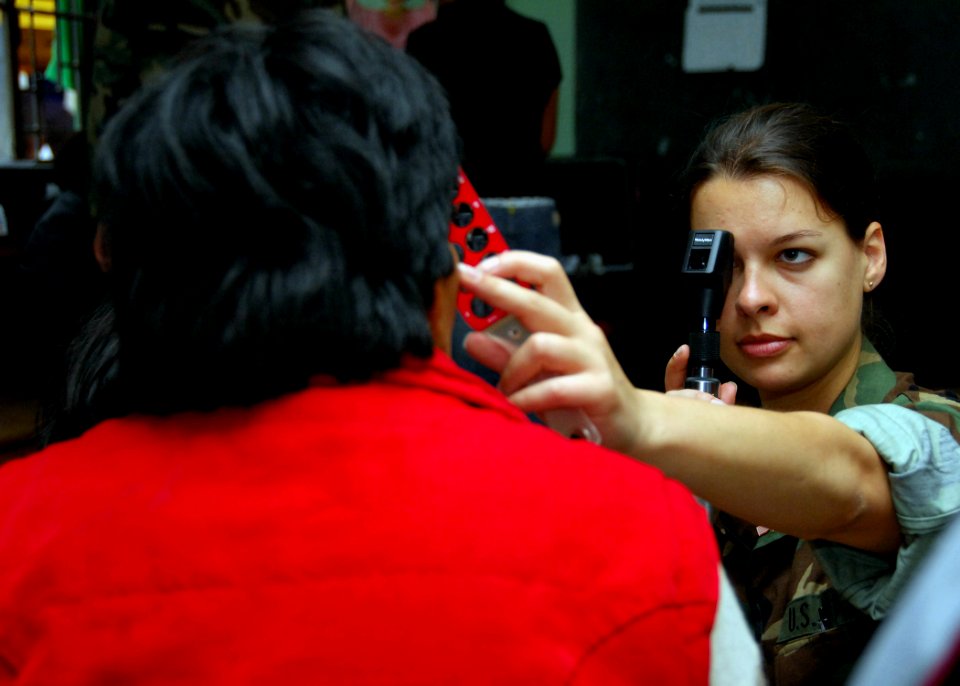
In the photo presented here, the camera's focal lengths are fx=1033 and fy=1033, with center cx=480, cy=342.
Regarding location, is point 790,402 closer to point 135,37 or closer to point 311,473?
point 311,473

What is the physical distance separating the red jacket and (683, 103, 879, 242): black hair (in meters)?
0.83

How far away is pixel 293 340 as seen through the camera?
2.35ft

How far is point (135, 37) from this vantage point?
1.90 meters

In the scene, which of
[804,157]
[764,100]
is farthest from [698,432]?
[764,100]

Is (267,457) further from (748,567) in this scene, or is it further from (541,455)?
(748,567)

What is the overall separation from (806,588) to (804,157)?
59 centimetres

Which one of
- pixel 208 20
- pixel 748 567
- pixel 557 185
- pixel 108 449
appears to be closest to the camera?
pixel 108 449

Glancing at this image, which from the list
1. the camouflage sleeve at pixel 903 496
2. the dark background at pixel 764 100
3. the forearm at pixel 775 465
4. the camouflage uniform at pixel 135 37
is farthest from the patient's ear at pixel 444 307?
the dark background at pixel 764 100

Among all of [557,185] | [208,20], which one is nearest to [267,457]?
[208,20]

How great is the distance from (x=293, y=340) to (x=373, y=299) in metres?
0.06

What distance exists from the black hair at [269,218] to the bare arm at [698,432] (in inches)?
4.5

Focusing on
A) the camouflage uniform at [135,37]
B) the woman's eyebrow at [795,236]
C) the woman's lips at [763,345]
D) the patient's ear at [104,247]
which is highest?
the camouflage uniform at [135,37]

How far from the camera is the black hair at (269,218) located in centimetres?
71

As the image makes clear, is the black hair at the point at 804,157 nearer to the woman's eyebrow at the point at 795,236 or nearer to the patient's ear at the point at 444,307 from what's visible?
the woman's eyebrow at the point at 795,236
